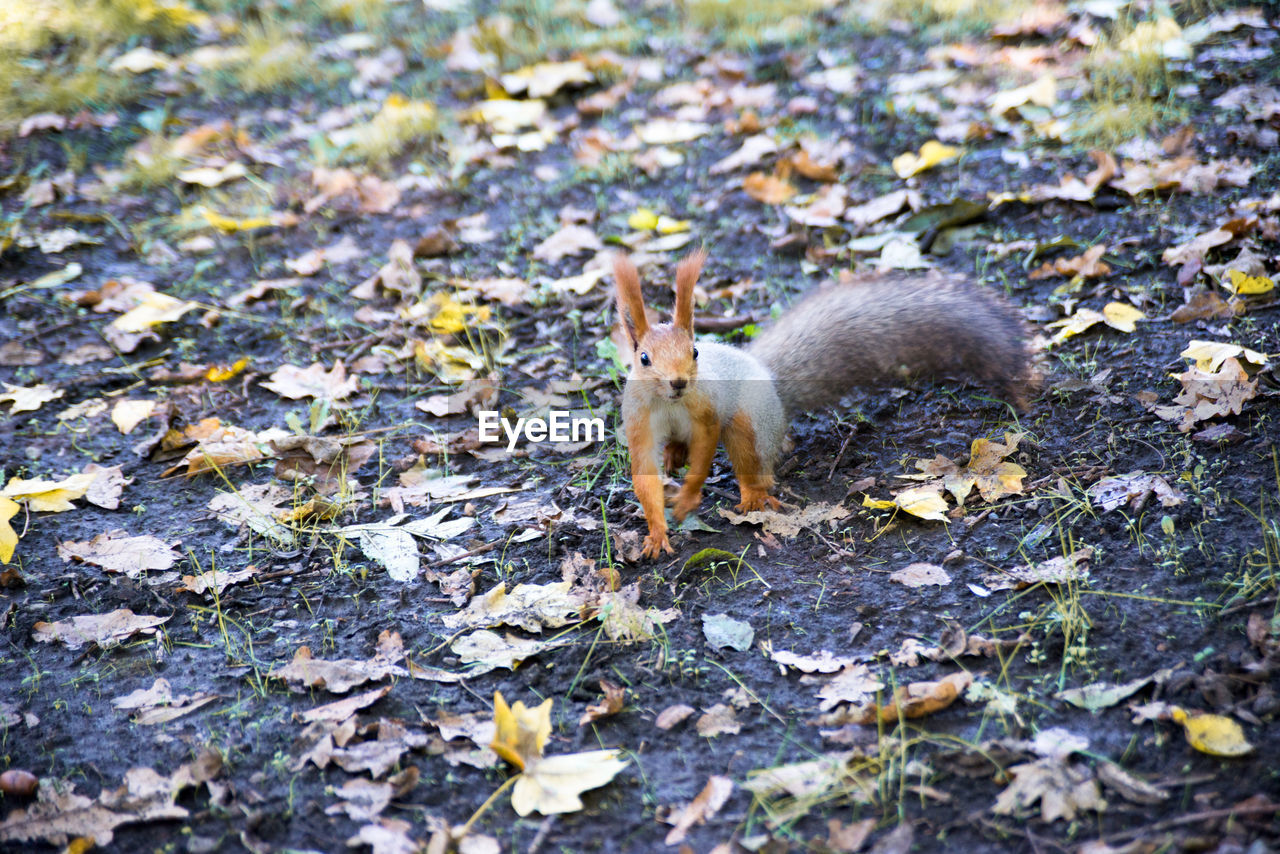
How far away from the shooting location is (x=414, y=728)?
179 cm

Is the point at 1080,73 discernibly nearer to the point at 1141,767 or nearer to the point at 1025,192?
the point at 1025,192

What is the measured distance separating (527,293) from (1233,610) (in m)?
2.43

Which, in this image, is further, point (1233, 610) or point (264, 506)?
point (264, 506)

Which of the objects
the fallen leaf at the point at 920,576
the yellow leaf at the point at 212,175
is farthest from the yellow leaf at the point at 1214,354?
the yellow leaf at the point at 212,175

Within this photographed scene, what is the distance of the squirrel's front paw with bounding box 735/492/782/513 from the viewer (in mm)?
2365

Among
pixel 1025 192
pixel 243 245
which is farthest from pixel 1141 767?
pixel 243 245

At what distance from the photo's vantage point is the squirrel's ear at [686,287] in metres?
2.20

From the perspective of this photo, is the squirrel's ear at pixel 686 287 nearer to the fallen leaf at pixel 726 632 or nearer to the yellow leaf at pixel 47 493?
the fallen leaf at pixel 726 632

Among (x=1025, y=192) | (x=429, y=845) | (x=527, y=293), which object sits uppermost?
(x=1025, y=192)

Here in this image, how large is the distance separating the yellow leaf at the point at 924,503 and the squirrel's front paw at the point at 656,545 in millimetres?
549

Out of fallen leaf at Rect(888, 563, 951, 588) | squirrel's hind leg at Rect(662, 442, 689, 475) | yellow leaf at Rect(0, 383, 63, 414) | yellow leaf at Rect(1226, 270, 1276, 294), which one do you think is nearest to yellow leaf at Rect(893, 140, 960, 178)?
yellow leaf at Rect(1226, 270, 1276, 294)

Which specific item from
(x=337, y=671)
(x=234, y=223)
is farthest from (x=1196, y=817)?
(x=234, y=223)

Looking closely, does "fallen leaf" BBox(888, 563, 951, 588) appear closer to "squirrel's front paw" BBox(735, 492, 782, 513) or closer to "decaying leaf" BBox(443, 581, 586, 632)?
"squirrel's front paw" BBox(735, 492, 782, 513)

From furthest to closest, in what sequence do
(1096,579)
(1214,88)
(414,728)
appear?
(1214,88) < (1096,579) < (414,728)
